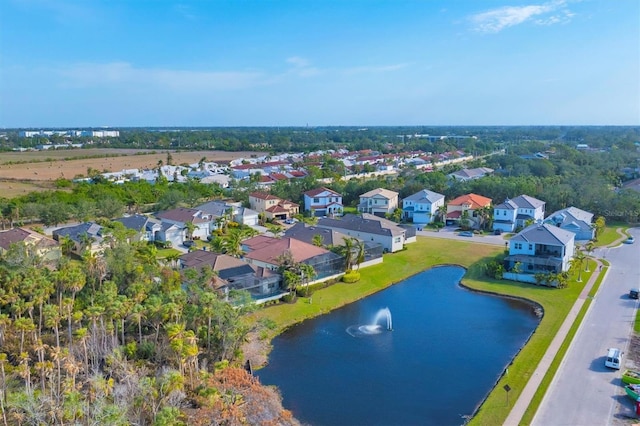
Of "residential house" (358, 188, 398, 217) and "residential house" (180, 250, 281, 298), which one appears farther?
"residential house" (358, 188, 398, 217)

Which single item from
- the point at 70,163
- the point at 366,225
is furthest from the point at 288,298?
the point at 70,163

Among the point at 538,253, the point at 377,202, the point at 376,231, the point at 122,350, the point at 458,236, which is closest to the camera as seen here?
the point at 122,350

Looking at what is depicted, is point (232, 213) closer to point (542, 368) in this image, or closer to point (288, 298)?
point (288, 298)

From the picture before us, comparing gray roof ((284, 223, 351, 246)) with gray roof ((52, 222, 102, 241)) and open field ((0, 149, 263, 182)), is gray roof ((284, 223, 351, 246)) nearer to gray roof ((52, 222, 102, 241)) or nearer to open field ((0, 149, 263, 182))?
gray roof ((52, 222, 102, 241))

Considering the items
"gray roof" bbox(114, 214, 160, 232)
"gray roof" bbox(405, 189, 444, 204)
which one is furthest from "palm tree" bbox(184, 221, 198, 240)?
"gray roof" bbox(405, 189, 444, 204)

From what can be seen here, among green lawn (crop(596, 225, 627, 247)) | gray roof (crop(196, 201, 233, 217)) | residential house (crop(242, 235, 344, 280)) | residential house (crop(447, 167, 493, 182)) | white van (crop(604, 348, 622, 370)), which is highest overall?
residential house (crop(447, 167, 493, 182))

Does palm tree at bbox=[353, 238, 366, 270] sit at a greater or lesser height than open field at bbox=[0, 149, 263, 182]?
lesser
